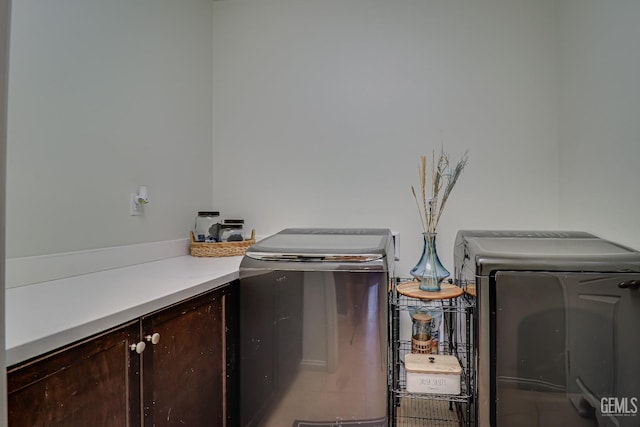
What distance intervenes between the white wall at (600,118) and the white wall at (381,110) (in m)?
0.13

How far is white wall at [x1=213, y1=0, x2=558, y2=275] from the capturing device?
7.00 ft

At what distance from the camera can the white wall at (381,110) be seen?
213cm

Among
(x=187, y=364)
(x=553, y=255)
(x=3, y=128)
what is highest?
(x=3, y=128)

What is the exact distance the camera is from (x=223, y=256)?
80.4 inches

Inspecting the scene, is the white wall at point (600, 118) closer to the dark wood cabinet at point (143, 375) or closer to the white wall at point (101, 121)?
the dark wood cabinet at point (143, 375)

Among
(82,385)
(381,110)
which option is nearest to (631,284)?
(381,110)

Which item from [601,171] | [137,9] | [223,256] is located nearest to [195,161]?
[223,256]

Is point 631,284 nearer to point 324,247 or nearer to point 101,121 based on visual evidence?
point 324,247

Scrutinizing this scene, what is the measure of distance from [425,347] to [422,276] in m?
0.35

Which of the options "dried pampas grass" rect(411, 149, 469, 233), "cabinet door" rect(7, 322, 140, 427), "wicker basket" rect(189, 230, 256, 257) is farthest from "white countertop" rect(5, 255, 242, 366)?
"dried pampas grass" rect(411, 149, 469, 233)

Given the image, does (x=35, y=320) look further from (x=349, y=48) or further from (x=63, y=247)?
(x=349, y=48)

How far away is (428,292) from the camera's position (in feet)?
5.73

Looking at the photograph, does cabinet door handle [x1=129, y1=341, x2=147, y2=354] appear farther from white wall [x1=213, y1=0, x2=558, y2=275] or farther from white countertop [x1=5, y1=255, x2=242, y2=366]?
white wall [x1=213, y1=0, x2=558, y2=275]

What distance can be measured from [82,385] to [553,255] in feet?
5.11
